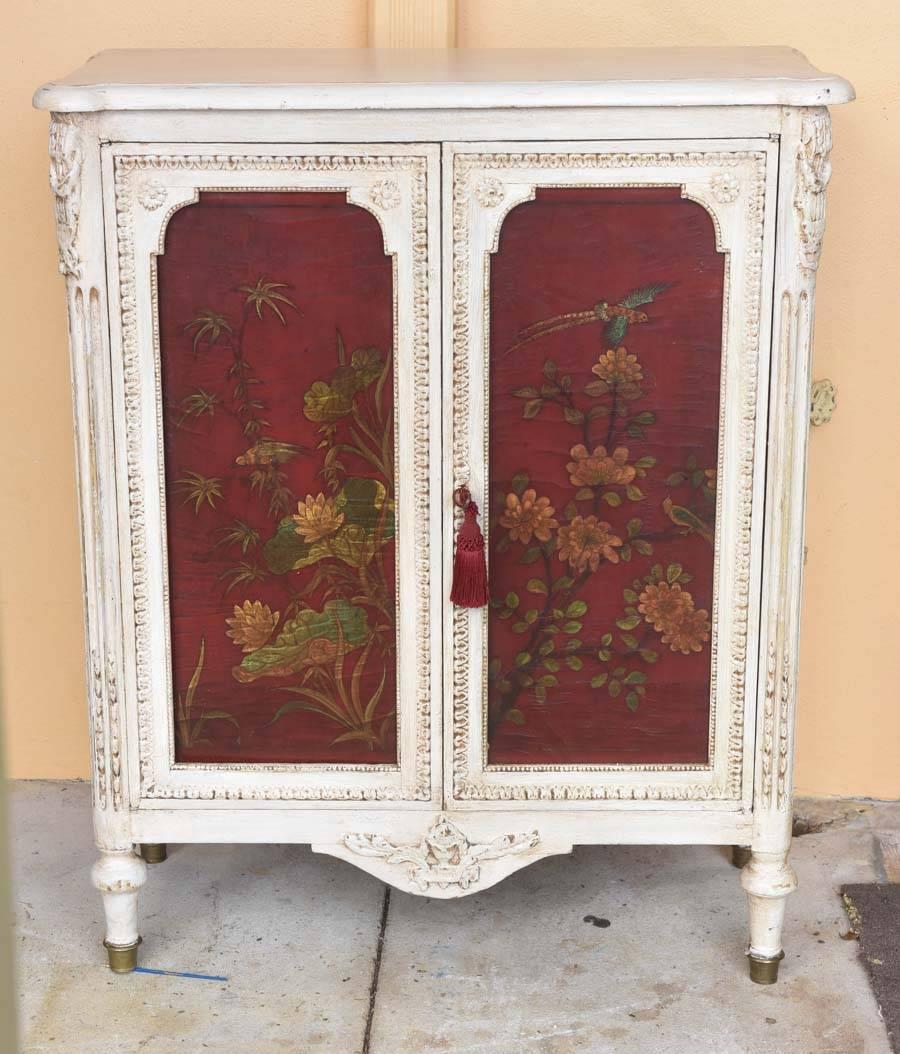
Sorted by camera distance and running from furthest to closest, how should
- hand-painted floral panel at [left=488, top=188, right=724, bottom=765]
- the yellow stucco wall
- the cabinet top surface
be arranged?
the yellow stucco wall
hand-painted floral panel at [left=488, top=188, right=724, bottom=765]
the cabinet top surface

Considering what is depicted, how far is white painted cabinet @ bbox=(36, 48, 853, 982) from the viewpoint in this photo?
2.19 metres

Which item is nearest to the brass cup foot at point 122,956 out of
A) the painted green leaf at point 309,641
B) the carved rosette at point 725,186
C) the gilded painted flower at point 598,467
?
the painted green leaf at point 309,641

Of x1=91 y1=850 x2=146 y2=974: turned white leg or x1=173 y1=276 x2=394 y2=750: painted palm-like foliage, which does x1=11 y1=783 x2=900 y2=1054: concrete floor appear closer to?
x1=91 y1=850 x2=146 y2=974: turned white leg

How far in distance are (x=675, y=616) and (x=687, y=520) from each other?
0.55 ft

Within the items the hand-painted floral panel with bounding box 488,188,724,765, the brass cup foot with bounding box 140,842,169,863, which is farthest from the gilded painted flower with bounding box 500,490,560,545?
the brass cup foot with bounding box 140,842,169,863

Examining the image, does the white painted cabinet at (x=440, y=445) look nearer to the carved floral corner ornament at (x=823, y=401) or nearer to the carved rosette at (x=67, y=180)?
the carved rosette at (x=67, y=180)

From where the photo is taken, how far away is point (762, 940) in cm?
254

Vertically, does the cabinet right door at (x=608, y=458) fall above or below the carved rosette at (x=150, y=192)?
below

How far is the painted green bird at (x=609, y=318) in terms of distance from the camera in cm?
226

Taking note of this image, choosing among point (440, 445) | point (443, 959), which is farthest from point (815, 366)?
point (443, 959)

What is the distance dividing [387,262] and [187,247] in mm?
317

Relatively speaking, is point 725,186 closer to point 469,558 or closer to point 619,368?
point 619,368

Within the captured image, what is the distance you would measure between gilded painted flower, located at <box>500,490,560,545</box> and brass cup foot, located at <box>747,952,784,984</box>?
2.83 feet

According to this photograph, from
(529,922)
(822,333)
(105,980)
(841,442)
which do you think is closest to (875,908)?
(529,922)
